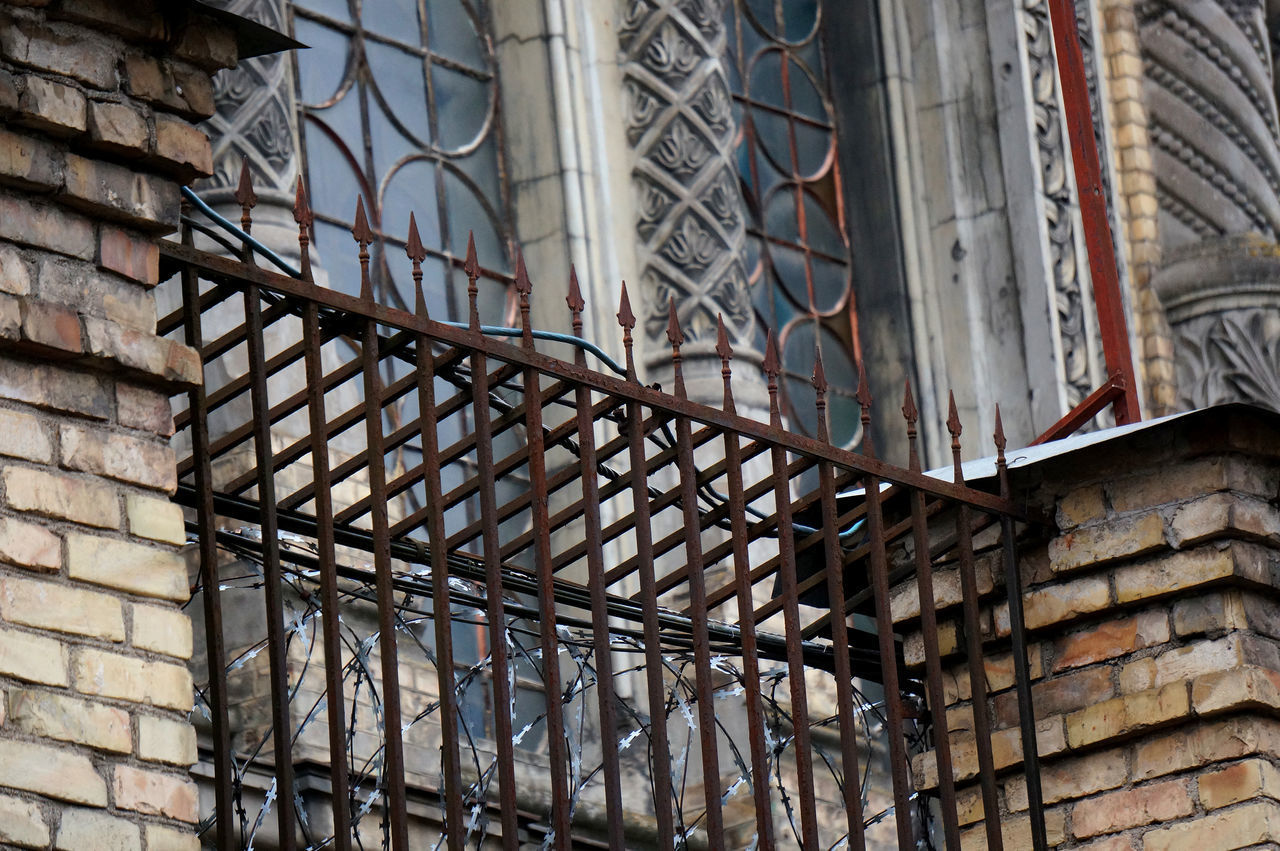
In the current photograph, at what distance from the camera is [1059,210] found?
37.8ft

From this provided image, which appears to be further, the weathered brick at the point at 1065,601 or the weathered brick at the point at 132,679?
the weathered brick at the point at 1065,601

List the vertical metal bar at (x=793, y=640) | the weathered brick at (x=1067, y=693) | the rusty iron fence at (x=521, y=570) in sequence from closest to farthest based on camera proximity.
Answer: the rusty iron fence at (x=521, y=570) < the vertical metal bar at (x=793, y=640) < the weathered brick at (x=1067, y=693)

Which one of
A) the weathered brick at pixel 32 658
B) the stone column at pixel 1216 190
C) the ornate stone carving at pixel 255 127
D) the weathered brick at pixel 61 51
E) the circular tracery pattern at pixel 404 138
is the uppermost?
the stone column at pixel 1216 190

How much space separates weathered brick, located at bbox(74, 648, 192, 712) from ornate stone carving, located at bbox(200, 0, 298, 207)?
3.89 meters

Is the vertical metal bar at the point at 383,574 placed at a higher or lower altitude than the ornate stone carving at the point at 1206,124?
lower

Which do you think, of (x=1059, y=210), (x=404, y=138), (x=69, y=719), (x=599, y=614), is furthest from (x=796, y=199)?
(x=69, y=719)

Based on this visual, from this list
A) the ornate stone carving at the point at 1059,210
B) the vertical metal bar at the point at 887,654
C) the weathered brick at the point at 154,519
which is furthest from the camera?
the ornate stone carving at the point at 1059,210

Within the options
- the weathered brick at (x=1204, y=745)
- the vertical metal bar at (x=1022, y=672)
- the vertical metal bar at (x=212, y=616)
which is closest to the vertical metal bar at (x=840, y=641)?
the vertical metal bar at (x=1022, y=672)

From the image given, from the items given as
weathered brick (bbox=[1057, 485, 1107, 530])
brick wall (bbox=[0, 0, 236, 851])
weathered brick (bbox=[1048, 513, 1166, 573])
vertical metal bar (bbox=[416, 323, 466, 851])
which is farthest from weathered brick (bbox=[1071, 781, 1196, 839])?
brick wall (bbox=[0, 0, 236, 851])

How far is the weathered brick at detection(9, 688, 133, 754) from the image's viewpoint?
4.01m

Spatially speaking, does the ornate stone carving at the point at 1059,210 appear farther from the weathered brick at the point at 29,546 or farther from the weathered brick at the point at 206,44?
the weathered brick at the point at 29,546

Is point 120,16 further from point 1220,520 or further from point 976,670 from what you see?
point 1220,520

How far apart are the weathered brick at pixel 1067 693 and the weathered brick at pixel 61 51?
248cm

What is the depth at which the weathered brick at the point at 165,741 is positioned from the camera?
4.18 m
